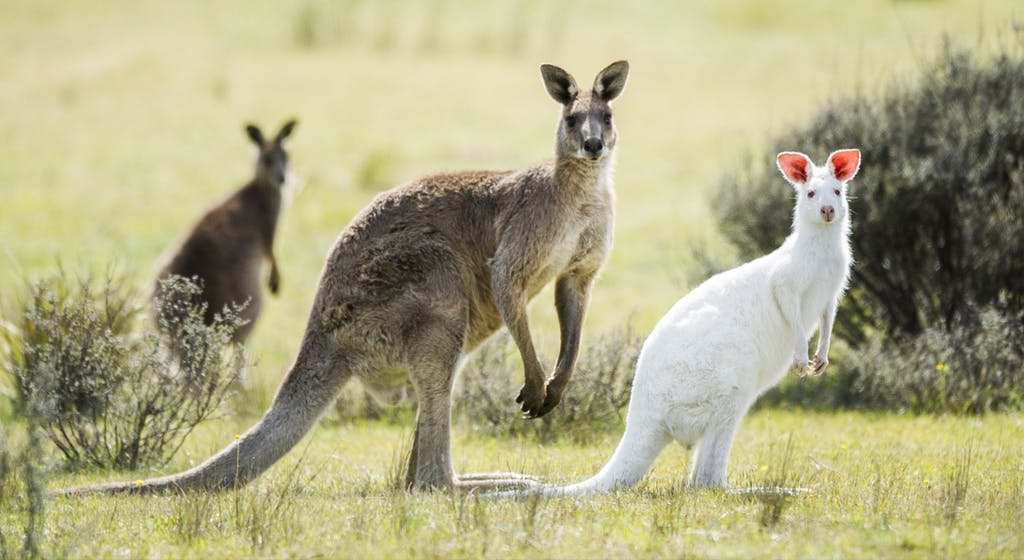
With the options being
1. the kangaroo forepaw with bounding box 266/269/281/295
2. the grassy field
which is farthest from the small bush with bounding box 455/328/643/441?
the kangaroo forepaw with bounding box 266/269/281/295

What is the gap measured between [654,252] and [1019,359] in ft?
26.9

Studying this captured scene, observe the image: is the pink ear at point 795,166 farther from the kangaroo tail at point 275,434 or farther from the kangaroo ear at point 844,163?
the kangaroo tail at point 275,434

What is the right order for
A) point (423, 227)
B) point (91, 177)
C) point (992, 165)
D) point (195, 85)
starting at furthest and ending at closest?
point (195, 85) < point (91, 177) < point (992, 165) < point (423, 227)

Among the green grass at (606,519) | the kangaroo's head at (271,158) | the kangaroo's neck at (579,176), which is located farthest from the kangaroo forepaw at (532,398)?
the kangaroo's head at (271,158)

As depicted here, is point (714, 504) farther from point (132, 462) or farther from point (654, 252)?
point (654, 252)

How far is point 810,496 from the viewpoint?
19.1 ft

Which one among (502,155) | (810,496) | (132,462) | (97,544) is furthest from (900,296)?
(502,155)

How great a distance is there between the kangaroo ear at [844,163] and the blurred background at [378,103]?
10.8 feet

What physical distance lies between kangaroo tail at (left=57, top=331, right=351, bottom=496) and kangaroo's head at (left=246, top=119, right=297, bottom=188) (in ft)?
17.5

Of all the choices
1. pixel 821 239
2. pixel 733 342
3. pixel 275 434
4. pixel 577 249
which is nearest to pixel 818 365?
pixel 733 342

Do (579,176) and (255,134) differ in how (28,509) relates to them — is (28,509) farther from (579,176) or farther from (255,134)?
(255,134)

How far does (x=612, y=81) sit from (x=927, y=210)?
3.87m

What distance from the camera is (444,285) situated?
6.51 metres

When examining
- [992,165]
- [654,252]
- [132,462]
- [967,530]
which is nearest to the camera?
[967,530]
